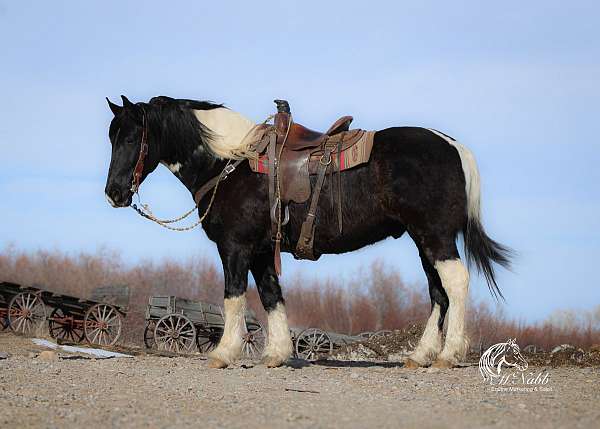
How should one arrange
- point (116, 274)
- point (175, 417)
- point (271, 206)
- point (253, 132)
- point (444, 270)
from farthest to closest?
1. point (116, 274)
2. point (253, 132)
3. point (271, 206)
4. point (444, 270)
5. point (175, 417)

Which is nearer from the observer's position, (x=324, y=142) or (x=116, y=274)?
(x=324, y=142)

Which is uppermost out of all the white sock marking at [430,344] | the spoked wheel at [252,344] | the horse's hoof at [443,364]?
the white sock marking at [430,344]

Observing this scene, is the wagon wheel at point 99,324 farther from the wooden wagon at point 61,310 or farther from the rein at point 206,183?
the rein at point 206,183

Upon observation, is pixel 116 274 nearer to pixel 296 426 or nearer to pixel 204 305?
pixel 204 305

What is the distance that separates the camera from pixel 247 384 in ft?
23.2

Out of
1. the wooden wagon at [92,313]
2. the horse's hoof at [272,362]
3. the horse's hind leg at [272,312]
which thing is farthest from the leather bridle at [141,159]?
the wooden wagon at [92,313]

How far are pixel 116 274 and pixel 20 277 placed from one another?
5400 millimetres

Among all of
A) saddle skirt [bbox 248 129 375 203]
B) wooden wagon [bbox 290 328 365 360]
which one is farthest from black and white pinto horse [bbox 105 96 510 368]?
wooden wagon [bbox 290 328 365 360]

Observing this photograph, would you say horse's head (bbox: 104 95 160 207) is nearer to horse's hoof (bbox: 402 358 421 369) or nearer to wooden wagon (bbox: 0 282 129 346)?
horse's hoof (bbox: 402 358 421 369)

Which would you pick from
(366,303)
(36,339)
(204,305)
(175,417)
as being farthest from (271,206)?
(366,303)

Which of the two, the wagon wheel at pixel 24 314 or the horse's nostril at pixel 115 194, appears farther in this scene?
the wagon wheel at pixel 24 314

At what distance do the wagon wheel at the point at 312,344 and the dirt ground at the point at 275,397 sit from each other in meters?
8.31

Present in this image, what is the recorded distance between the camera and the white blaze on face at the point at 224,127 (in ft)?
29.1

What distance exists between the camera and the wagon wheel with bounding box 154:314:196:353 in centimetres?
1688
